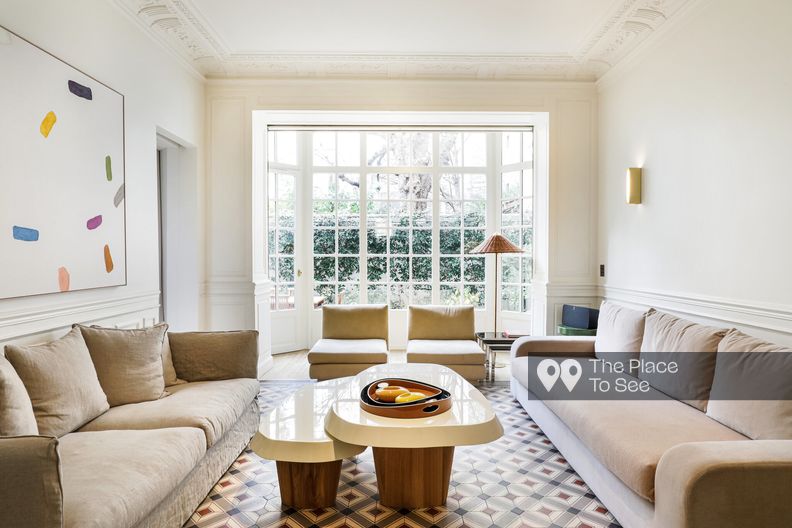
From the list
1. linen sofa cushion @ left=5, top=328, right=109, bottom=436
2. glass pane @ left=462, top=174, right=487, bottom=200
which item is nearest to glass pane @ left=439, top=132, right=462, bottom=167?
glass pane @ left=462, top=174, right=487, bottom=200

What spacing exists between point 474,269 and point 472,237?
16.4 inches

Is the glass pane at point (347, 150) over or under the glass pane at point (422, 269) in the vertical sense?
over

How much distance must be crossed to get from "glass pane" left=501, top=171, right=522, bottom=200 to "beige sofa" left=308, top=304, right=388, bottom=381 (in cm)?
226

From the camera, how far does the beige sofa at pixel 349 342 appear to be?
413 cm

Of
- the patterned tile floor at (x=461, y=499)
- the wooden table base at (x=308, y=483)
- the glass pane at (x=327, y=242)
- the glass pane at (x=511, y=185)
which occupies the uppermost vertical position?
the glass pane at (x=511, y=185)

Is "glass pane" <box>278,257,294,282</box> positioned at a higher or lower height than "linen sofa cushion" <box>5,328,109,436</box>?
higher

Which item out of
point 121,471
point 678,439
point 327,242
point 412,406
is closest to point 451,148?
point 327,242

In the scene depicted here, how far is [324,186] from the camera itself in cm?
599

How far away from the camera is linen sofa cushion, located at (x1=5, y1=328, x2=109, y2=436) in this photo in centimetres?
201

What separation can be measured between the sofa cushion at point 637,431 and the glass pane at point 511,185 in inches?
135

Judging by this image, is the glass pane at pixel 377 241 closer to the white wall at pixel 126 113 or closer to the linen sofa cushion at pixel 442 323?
the linen sofa cushion at pixel 442 323

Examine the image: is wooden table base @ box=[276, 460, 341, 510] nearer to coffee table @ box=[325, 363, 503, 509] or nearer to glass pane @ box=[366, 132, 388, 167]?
coffee table @ box=[325, 363, 503, 509]

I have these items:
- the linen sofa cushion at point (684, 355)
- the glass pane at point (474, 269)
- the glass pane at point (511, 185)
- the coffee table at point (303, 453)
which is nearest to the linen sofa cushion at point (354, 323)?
the glass pane at point (474, 269)

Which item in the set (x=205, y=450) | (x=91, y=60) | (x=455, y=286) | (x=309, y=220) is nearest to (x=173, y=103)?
(x=91, y=60)
